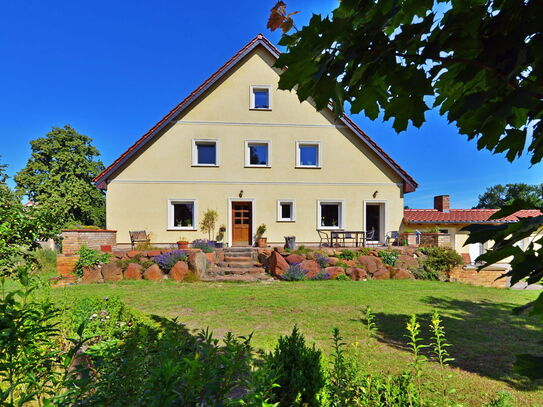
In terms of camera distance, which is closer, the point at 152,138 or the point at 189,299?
the point at 189,299

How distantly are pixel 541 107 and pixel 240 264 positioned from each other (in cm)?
1134

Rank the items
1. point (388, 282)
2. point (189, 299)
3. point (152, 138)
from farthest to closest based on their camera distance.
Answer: point (152, 138), point (388, 282), point (189, 299)

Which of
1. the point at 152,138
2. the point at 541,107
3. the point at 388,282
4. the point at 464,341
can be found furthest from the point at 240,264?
the point at 541,107

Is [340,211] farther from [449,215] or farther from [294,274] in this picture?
[449,215]

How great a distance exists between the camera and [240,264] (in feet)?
38.9

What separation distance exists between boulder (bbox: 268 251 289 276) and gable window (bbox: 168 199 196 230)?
4979 mm

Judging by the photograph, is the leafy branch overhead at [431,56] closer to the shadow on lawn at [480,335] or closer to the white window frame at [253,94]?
the shadow on lawn at [480,335]

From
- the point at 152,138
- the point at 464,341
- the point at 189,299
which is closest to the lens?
the point at 464,341

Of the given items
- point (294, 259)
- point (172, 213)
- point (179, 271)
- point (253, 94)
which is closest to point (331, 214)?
point (294, 259)

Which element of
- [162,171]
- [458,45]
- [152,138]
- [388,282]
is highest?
[152,138]

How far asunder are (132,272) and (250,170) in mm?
7155

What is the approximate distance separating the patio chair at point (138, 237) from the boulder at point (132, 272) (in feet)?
7.87

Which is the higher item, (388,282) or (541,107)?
(541,107)

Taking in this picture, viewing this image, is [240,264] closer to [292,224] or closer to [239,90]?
[292,224]
